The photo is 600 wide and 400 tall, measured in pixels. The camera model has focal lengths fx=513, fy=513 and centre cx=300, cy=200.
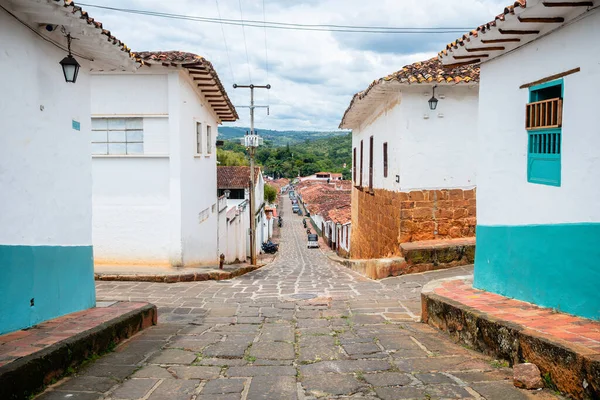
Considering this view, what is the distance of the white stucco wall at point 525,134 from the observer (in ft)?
15.4

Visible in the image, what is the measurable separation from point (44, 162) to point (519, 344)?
483cm

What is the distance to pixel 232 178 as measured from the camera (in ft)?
103

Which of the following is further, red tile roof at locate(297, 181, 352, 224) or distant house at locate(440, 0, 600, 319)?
red tile roof at locate(297, 181, 352, 224)

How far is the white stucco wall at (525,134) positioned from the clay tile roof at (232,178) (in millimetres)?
24633

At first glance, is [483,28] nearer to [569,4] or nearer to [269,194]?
[569,4]

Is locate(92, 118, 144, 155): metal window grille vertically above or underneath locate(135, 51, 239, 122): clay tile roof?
underneath

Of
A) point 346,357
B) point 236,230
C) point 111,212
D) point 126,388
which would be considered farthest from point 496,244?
point 236,230

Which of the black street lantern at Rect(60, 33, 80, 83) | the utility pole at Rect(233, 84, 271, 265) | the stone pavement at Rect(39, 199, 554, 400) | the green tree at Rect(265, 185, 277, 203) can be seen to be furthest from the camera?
the green tree at Rect(265, 185, 277, 203)

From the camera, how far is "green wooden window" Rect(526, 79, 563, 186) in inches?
204

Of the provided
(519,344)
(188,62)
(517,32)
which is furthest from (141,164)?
(519,344)

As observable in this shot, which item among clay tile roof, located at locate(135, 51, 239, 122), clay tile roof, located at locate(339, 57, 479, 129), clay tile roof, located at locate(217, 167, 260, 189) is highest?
clay tile roof, located at locate(135, 51, 239, 122)

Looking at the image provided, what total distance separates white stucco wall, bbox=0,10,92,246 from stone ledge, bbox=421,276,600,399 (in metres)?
4.31

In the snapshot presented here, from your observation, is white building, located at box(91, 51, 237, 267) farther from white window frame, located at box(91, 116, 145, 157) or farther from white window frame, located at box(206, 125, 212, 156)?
white window frame, located at box(206, 125, 212, 156)

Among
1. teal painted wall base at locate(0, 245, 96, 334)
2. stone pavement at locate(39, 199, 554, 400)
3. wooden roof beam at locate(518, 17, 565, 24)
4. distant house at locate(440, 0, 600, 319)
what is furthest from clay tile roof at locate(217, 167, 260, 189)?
wooden roof beam at locate(518, 17, 565, 24)
